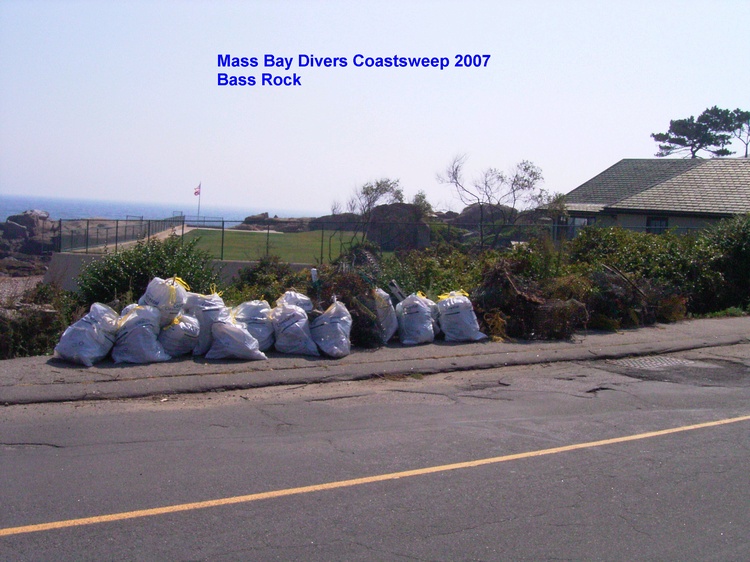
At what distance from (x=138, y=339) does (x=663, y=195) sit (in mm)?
25915

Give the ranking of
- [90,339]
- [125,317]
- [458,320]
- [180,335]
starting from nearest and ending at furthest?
[90,339] < [125,317] < [180,335] < [458,320]

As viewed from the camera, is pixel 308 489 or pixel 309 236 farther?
pixel 309 236

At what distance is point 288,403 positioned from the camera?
828 cm

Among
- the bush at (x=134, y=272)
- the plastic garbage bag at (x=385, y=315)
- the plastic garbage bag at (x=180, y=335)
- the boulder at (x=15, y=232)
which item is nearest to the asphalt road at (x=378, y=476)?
the plastic garbage bag at (x=180, y=335)

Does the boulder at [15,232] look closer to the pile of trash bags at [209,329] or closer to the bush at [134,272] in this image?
the bush at [134,272]

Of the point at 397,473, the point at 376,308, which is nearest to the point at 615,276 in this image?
the point at 376,308

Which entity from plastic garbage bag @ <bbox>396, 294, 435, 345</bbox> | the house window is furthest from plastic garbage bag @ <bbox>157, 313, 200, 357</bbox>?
the house window

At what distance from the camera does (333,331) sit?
10.7m

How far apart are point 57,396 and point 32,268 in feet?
140

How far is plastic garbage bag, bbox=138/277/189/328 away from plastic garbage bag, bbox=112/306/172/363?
0.15m

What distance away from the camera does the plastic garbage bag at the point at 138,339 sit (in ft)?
31.0

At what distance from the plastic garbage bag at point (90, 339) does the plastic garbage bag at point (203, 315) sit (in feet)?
3.53

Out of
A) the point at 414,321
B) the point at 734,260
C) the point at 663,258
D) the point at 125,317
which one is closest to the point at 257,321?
the point at 125,317

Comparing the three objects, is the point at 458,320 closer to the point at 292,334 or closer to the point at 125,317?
the point at 292,334
